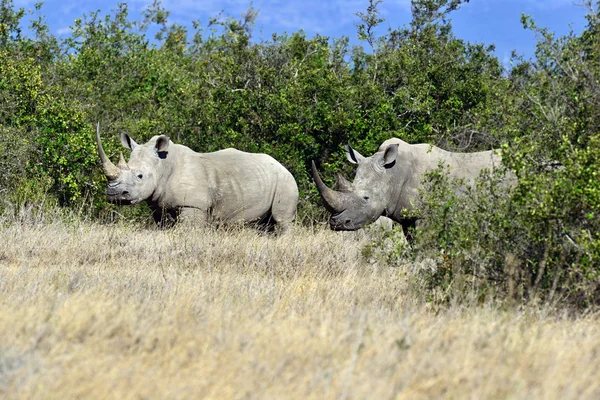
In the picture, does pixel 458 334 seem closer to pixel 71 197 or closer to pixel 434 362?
pixel 434 362

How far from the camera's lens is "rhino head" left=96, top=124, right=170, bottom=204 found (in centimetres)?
1162

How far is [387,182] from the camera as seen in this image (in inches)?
394

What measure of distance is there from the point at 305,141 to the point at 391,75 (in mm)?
2093

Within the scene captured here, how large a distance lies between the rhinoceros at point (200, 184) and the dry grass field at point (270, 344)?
3588mm

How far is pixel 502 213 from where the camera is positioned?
721cm

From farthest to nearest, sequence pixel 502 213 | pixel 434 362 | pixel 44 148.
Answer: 1. pixel 44 148
2. pixel 502 213
3. pixel 434 362

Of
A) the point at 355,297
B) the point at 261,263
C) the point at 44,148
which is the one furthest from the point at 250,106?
the point at 355,297

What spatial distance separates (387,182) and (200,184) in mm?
3124

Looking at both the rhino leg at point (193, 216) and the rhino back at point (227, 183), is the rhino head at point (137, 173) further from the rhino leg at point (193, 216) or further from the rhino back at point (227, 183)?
the rhino leg at point (193, 216)

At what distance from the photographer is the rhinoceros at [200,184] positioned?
11.7 metres

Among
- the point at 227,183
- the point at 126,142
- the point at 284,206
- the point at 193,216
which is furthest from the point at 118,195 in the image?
the point at 284,206

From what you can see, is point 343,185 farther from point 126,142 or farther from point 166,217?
point 126,142

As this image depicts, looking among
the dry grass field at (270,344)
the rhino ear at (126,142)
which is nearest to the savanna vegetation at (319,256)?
the dry grass field at (270,344)

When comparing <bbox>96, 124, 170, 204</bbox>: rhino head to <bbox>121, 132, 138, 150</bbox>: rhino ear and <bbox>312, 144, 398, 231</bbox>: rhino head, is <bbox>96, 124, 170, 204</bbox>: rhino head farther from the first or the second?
<bbox>312, 144, 398, 231</bbox>: rhino head
